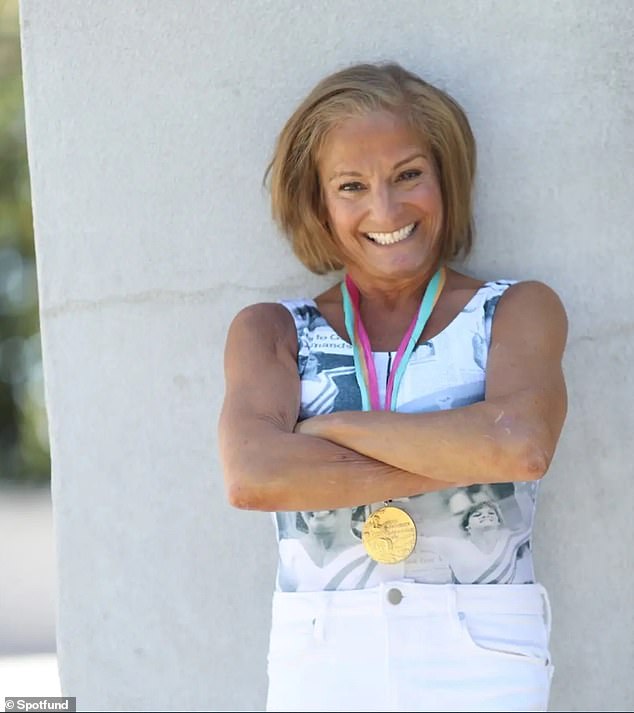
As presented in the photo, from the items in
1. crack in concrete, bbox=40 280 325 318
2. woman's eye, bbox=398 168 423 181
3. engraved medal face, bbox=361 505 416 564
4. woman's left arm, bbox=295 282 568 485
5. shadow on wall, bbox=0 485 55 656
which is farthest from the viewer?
shadow on wall, bbox=0 485 55 656

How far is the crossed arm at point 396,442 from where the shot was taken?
2.82 metres

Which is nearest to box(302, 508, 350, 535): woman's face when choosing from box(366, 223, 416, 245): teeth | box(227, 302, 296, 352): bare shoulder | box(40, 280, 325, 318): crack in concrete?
box(227, 302, 296, 352): bare shoulder

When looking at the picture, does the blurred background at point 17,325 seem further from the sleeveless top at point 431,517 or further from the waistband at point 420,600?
the waistband at point 420,600

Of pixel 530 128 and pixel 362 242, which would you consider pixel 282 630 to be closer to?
pixel 362 242

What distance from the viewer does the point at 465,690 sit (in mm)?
2820

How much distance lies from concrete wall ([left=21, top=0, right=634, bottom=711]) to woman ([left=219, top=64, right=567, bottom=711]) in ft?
0.75

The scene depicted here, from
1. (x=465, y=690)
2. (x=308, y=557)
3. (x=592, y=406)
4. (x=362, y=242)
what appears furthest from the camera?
(x=592, y=406)

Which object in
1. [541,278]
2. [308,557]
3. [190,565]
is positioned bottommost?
[190,565]

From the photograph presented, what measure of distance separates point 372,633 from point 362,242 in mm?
978

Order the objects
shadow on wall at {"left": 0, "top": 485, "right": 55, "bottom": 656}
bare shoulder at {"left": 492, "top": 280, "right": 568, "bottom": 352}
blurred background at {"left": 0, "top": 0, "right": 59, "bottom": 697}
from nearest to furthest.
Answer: bare shoulder at {"left": 492, "top": 280, "right": 568, "bottom": 352} → shadow on wall at {"left": 0, "top": 485, "right": 55, "bottom": 656} → blurred background at {"left": 0, "top": 0, "right": 59, "bottom": 697}

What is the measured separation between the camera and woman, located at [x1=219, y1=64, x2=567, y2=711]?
112 inches

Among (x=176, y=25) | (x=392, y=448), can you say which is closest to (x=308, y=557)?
(x=392, y=448)

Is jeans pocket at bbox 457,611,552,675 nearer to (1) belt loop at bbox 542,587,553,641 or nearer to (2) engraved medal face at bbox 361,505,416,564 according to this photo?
(1) belt loop at bbox 542,587,553,641

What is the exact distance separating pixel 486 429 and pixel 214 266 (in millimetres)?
1120
